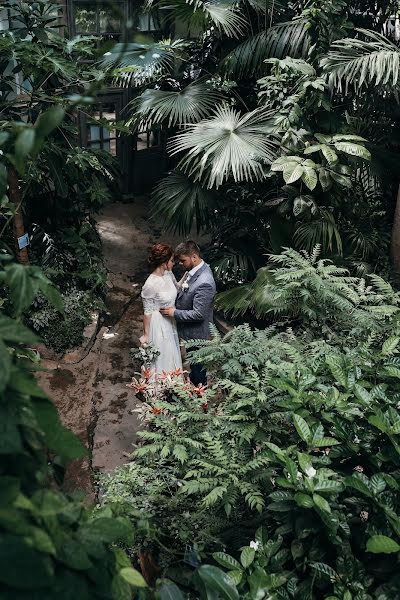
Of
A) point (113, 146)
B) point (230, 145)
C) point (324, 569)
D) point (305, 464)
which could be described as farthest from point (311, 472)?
point (113, 146)

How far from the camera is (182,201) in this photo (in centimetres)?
604

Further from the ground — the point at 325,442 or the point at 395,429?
the point at 395,429

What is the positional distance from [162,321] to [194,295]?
0.37m

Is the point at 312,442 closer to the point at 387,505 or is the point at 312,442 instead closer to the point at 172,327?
the point at 387,505

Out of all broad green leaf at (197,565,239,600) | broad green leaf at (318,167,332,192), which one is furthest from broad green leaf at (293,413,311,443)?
broad green leaf at (318,167,332,192)

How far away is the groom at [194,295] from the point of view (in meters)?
4.79

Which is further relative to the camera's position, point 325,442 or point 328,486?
point 325,442

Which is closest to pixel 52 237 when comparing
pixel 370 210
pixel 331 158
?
pixel 331 158

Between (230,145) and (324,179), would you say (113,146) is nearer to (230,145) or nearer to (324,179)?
(230,145)

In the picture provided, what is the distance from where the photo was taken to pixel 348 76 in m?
Result: 5.60

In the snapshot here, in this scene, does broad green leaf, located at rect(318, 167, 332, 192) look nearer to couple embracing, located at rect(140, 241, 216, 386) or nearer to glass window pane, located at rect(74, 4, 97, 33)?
couple embracing, located at rect(140, 241, 216, 386)

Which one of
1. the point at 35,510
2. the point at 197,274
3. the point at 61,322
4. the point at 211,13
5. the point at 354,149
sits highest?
the point at 211,13

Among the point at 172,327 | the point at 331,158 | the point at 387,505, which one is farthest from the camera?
the point at 331,158

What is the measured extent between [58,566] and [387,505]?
1.31m
